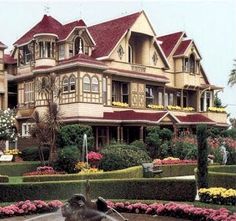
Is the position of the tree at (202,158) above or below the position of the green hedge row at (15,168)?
above

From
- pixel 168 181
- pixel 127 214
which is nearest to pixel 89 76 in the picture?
pixel 168 181

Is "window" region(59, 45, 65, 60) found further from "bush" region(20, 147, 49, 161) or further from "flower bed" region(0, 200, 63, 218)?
"flower bed" region(0, 200, 63, 218)

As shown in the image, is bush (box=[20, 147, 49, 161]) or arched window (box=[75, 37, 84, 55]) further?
arched window (box=[75, 37, 84, 55])

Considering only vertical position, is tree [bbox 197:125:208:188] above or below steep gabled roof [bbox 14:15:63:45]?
below

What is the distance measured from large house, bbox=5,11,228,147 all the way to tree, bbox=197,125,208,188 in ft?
52.9

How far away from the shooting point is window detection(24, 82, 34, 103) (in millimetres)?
40312

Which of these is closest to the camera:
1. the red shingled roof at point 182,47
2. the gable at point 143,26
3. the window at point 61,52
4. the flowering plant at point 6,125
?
the flowering plant at point 6,125

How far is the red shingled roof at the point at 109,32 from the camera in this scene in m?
40.2

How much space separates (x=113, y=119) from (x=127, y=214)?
71.3 ft

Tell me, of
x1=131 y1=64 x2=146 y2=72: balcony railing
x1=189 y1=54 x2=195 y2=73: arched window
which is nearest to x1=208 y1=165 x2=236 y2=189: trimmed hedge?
x1=131 y1=64 x2=146 y2=72: balcony railing

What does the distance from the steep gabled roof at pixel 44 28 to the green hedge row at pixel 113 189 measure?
2211 centimetres

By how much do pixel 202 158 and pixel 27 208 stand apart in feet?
23.1

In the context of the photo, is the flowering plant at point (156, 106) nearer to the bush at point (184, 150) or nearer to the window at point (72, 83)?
the bush at point (184, 150)

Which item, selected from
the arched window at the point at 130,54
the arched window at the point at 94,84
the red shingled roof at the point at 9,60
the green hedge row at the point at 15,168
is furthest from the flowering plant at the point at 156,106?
the green hedge row at the point at 15,168
